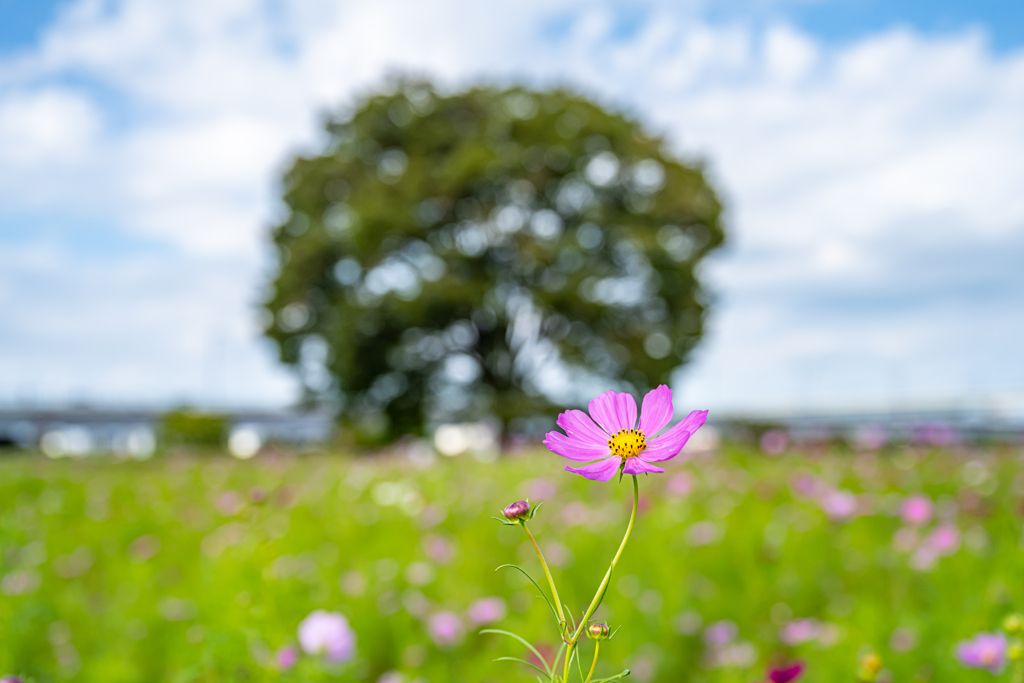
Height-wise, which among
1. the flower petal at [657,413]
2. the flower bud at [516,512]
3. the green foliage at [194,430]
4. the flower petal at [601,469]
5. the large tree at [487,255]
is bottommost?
the green foliage at [194,430]

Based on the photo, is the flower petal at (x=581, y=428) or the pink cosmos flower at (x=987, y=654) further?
the pink cosmos flower at (x=987, y=654)

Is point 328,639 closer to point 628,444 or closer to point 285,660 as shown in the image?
point 285,660

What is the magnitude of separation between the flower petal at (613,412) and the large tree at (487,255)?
Result: 44.0ft

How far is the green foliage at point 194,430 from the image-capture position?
14.4 m

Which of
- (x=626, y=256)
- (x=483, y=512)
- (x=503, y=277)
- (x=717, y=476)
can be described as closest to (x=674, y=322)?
(x=626, y=256)

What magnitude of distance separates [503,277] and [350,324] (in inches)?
130

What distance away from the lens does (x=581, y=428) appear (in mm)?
516

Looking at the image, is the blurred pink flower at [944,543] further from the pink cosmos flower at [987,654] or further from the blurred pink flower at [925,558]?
the pink cosmos flower at [987,654]

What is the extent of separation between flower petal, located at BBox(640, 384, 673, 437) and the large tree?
1346 cm

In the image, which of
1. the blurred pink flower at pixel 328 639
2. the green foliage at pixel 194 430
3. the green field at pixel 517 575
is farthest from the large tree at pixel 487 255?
the blurred pink flower at pixel 328 639

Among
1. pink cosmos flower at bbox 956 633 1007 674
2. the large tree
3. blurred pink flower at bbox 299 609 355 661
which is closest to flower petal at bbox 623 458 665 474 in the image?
pink cosmos flower at bbox 956 633 1007 674

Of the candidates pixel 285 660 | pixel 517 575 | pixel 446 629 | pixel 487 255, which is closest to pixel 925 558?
pixel 517 575

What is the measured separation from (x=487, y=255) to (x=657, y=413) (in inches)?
576

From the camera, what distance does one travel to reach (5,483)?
19.0 feet
